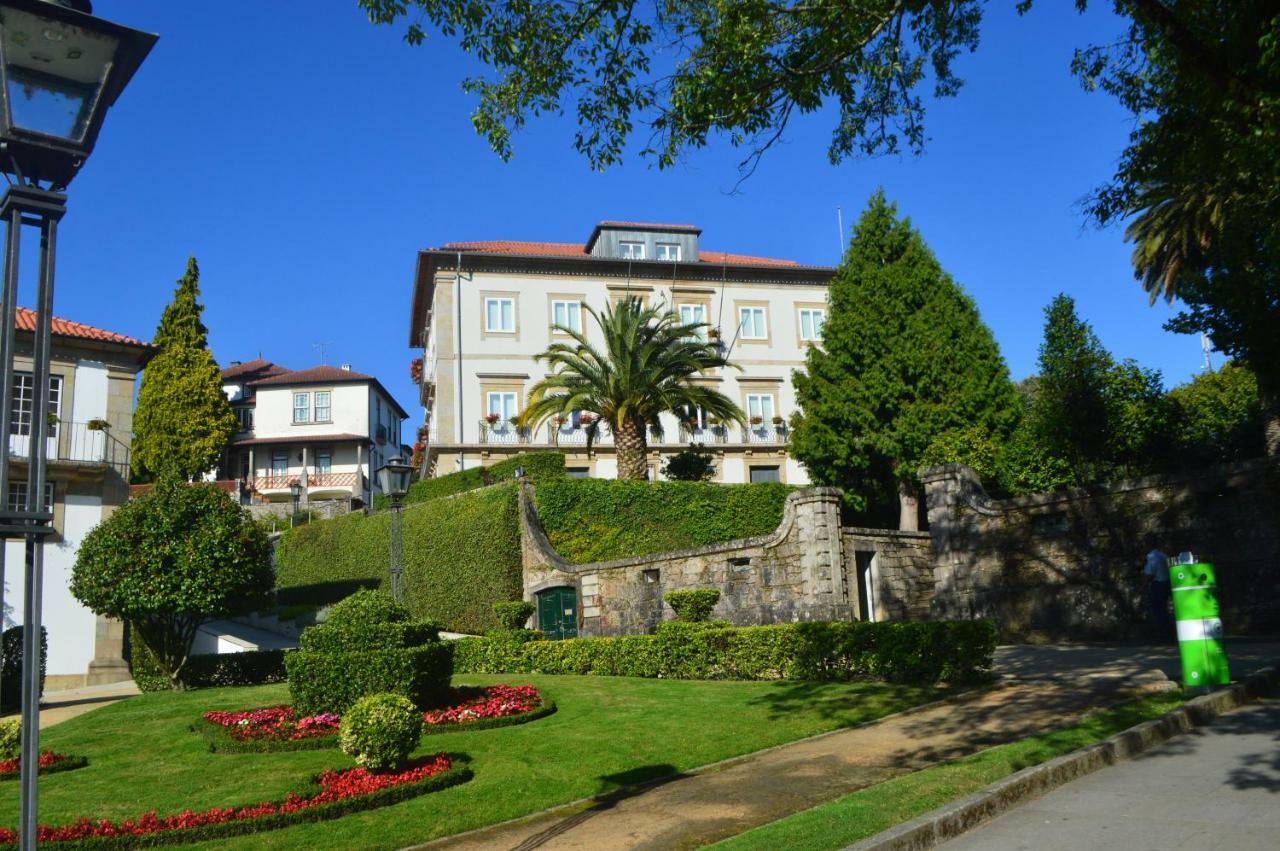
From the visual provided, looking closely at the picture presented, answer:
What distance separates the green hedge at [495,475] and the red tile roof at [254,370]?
32.6 m

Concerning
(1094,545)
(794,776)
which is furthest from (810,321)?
(794,776)

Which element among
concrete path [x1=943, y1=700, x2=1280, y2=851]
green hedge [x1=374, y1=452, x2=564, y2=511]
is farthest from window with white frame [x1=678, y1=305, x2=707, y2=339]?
concrete path [x1=943, y1=700, x2=1280, y2=851]

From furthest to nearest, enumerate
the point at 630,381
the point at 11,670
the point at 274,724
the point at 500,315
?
1. the point at 500,315
2. the point at 630,381
3. the point at 11,670
4. the point at 274,724

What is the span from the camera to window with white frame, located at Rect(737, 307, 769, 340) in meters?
50.4

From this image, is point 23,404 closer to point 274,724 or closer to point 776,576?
point 274,724

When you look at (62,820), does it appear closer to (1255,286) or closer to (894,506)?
(1255,286)

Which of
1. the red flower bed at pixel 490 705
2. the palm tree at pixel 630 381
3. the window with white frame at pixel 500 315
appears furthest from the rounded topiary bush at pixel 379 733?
the window with white frame at pixel 500 315

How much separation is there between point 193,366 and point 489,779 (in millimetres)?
47479

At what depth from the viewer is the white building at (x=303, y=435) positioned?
59469 mm

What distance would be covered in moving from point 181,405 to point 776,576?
4051 centimetres

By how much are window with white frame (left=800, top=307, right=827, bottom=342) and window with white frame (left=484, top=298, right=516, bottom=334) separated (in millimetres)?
15484

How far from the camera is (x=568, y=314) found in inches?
1901

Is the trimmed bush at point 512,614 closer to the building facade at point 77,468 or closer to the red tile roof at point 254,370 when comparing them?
the building facade at point 77,468

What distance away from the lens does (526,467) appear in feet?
103
